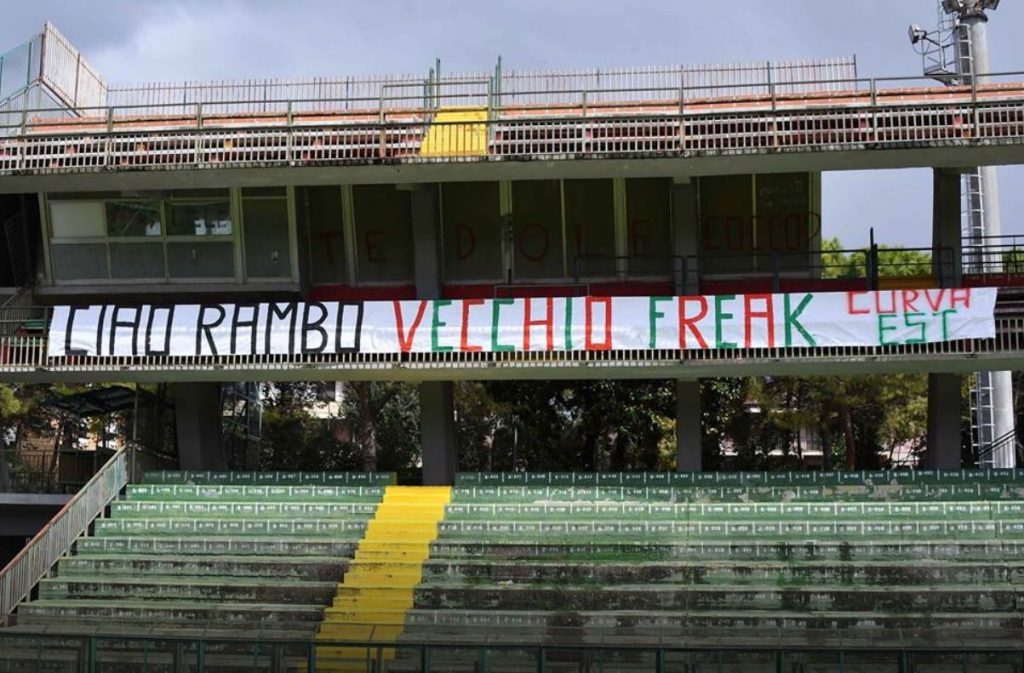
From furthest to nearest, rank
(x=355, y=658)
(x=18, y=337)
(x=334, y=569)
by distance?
1. (x=18, y=337)
2. (x=334, y=569)
3. (x=355, y=658)

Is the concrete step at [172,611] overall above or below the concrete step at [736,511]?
below

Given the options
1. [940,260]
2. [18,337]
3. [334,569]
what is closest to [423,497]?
[334,569]

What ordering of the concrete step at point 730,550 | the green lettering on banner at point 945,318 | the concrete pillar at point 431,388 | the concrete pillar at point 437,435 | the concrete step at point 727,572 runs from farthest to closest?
1. the concrete pillar at point 437,435
2. the concrete pillar at point 431,388
3. the green lettering on banner at point 945,318
4. the concrete step at point 730,550
5. the concrete step at point 727,572

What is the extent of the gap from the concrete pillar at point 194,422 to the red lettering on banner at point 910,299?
44.6 feet

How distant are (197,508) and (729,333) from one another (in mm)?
9949

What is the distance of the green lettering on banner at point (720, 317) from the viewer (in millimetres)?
23453

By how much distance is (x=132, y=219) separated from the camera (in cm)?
2658

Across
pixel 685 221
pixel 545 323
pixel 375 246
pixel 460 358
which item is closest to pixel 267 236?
pixel 375 246

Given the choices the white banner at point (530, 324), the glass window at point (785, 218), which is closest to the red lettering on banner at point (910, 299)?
the white banner at point (530, 324)

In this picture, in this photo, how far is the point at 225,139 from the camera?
78.7 ft

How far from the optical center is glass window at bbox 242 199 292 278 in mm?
26188

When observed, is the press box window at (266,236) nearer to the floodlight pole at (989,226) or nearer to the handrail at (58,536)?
the handrail at (58,536)

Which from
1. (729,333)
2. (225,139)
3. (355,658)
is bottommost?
(355,658)

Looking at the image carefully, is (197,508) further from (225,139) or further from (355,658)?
(355,658)
